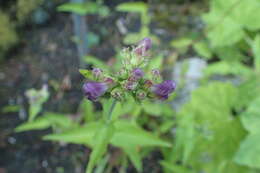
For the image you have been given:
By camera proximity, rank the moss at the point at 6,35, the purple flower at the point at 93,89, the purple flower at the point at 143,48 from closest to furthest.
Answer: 1. the purple flower at the point at 93,89
2. the purple flower at the point at 143,48
3. the moss at the point at 6,35

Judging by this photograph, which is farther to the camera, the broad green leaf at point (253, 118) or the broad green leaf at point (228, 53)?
the broad green leaf at point (228, 53)

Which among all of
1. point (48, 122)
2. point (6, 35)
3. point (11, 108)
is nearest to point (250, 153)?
point (48, 122)

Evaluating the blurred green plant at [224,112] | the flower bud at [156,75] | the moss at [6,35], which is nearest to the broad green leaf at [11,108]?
the moss at [6,35]

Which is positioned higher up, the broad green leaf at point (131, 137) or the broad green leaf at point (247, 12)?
the broad green leaf at point (247, 12)

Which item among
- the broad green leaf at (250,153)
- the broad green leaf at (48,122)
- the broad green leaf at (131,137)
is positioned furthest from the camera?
the broad green leaf at (48,122)

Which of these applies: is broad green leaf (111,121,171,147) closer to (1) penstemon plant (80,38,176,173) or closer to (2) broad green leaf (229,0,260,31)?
(1) penstemon plant (80,38,176,173)

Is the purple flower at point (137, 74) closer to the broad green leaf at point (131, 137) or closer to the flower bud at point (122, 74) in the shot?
the flower bud at point (122, 74)
